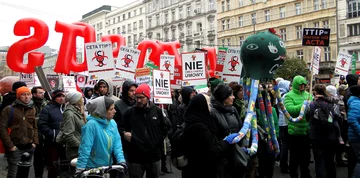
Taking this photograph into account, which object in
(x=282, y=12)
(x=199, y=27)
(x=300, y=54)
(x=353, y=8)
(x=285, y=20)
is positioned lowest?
(x=300, y=54)

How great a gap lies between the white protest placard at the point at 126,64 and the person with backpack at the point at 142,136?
5.23m

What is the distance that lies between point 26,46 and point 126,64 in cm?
382

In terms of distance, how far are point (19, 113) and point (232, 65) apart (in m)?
5.62

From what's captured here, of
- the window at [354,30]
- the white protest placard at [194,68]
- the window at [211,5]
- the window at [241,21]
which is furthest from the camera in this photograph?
the window at [211,5]

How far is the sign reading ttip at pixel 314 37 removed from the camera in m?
9.00

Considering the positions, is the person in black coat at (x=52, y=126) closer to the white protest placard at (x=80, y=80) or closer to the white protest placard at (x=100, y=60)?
the white protest placard at (x=100, y=60)

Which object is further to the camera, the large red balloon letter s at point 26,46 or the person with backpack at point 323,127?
the large red balloon letter s at point 26,46

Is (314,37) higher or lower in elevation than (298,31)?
lower

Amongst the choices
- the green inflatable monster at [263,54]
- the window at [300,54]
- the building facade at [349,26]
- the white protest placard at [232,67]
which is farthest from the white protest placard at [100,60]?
the window at [300,54]

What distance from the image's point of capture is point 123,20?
242 feet

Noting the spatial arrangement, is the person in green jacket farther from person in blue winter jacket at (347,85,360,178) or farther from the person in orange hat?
the person in orange hat

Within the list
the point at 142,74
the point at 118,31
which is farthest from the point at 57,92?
the point at 118,31

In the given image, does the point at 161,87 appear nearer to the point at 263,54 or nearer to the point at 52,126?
the point at 52,126

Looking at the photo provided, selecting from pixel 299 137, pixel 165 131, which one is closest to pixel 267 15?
pixel 299 137
